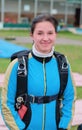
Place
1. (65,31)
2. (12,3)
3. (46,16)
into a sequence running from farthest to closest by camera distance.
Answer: (12,3), (65,31), (46,16)

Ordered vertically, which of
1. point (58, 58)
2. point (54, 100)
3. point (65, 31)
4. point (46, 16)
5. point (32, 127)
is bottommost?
point (65, 31)

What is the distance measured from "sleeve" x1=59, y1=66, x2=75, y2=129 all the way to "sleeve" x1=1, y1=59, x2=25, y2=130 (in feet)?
1.10

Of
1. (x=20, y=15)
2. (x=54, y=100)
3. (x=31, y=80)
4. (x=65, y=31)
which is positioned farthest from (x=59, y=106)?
(x=20, y=15)

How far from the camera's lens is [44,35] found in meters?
3.21

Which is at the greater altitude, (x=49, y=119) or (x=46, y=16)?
(x=46, y=16)

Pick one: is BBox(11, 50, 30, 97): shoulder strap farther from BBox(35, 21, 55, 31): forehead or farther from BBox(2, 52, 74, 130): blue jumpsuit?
BBox(35, 21, 55, 31): forehead

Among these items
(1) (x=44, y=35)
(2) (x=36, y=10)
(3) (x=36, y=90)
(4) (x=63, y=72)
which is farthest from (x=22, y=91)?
(2) (x=36, y=10)

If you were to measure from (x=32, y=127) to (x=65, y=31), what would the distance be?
30.1m

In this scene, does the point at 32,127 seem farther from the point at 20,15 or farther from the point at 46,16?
the point at 20,15

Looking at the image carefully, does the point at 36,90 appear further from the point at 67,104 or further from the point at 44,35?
the point at 44,35

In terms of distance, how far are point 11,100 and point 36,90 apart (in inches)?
8.9

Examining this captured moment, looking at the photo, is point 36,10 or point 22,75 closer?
point 22,75

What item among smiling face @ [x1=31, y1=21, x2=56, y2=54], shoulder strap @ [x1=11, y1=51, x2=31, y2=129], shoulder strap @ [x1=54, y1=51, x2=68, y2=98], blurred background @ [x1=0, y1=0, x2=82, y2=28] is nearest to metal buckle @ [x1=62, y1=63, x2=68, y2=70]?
shoulder strap @ [x1=54, y1=51, x2=68, y2=98]

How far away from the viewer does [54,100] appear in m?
3.29
